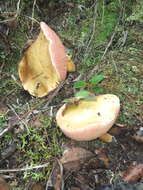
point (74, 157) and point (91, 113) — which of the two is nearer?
point (91, 113)

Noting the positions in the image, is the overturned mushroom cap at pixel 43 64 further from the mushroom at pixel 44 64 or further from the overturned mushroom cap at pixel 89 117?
the overturned mushroom cap at pixel 89 117

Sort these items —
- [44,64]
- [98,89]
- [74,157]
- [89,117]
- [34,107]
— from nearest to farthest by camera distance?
[89,117] → [74,157] → [98,89] → [34,107] → [44,64]

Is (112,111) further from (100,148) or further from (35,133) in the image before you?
(35,133)

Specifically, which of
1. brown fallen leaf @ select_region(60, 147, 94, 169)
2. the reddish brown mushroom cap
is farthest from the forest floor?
the reddish brown mushroom cap

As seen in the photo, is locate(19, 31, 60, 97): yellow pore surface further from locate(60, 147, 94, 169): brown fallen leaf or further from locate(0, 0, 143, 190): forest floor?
locate(60, 147, 94, 169): brown fallen leaf

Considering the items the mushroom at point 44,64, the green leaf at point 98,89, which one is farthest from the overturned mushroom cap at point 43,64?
the green leaf at point 98,89

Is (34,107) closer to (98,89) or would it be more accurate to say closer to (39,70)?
(39,70)

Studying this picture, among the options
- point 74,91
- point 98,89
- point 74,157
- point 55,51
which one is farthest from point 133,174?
point 55,51
